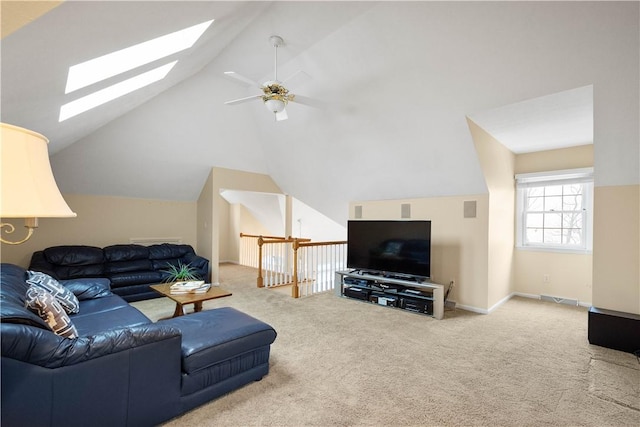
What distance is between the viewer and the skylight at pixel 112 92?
297cm

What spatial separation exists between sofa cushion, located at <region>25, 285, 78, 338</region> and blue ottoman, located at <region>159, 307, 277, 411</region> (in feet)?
2.16

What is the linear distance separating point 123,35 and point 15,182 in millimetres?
1542

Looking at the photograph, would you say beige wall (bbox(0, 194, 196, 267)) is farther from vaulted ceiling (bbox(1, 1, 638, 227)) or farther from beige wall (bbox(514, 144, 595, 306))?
beige wall (bbox(514, 144, 595, 306))

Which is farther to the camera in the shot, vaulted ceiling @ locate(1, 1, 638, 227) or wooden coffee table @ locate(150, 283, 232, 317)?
wooden coffee table @ locate(150, 283, 232, 317)

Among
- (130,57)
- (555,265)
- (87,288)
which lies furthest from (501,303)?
(87,288)

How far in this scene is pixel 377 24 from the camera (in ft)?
10.2

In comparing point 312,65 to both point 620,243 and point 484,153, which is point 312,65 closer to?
point 484,153

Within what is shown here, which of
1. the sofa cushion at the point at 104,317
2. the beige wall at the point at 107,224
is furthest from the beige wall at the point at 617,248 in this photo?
the beige wall at the point at 107,224

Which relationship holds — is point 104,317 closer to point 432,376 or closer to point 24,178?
point 24,178

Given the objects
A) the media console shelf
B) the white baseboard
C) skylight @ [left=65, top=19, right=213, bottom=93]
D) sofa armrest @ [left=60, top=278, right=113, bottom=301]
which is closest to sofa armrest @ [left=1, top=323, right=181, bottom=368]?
skylight @ [left=65, top=19, right=213, bottom=93]

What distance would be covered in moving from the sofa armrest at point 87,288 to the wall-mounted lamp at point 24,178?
3177 millimetres

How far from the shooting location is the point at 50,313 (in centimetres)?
215

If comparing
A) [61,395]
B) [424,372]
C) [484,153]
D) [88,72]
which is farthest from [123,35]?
[484,153]

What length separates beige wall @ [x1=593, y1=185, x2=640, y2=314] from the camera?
3.13 metres
